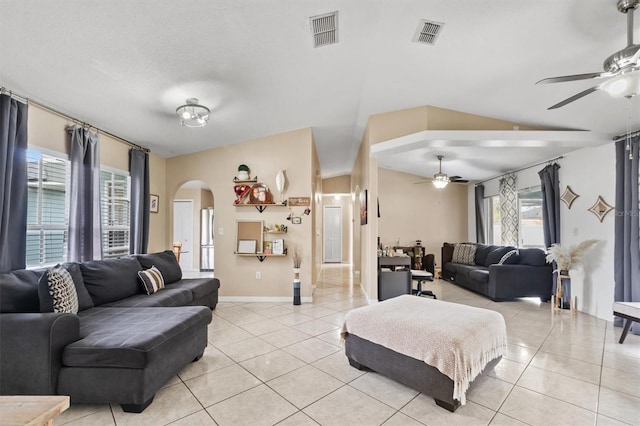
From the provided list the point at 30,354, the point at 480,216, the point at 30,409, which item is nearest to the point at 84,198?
the point at 30,354

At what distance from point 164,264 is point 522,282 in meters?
5.89

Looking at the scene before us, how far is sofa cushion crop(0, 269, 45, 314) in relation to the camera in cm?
232

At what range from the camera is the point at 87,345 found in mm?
2027

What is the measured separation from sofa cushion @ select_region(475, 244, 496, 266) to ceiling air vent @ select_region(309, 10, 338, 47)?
18.0ft

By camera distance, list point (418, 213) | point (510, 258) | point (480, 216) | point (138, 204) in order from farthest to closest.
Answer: point (418, 213), point (480, 216), point (510, 258), point (138, 204)

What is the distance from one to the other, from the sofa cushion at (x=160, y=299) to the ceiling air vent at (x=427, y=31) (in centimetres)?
388

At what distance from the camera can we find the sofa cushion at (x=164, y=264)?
160 inches

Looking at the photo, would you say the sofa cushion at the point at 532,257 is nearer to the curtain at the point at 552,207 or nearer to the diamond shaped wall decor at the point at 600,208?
the curtain at the point at 552,207

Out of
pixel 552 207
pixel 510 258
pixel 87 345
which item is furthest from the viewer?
pixel 510 258

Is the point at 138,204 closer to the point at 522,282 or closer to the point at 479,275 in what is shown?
the point at 479,275

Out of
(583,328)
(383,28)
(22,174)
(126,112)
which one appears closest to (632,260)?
(583,328)

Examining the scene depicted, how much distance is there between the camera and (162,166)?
5.41 meters

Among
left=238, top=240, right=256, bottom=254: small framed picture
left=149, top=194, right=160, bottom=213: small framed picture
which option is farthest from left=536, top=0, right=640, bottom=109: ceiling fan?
left=149, top=194, right=160, bottom=213: small framed picture

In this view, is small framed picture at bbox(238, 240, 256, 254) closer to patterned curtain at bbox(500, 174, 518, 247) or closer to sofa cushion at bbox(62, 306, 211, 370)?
sofa cushion at bbox(62, 306, 211, 370)
